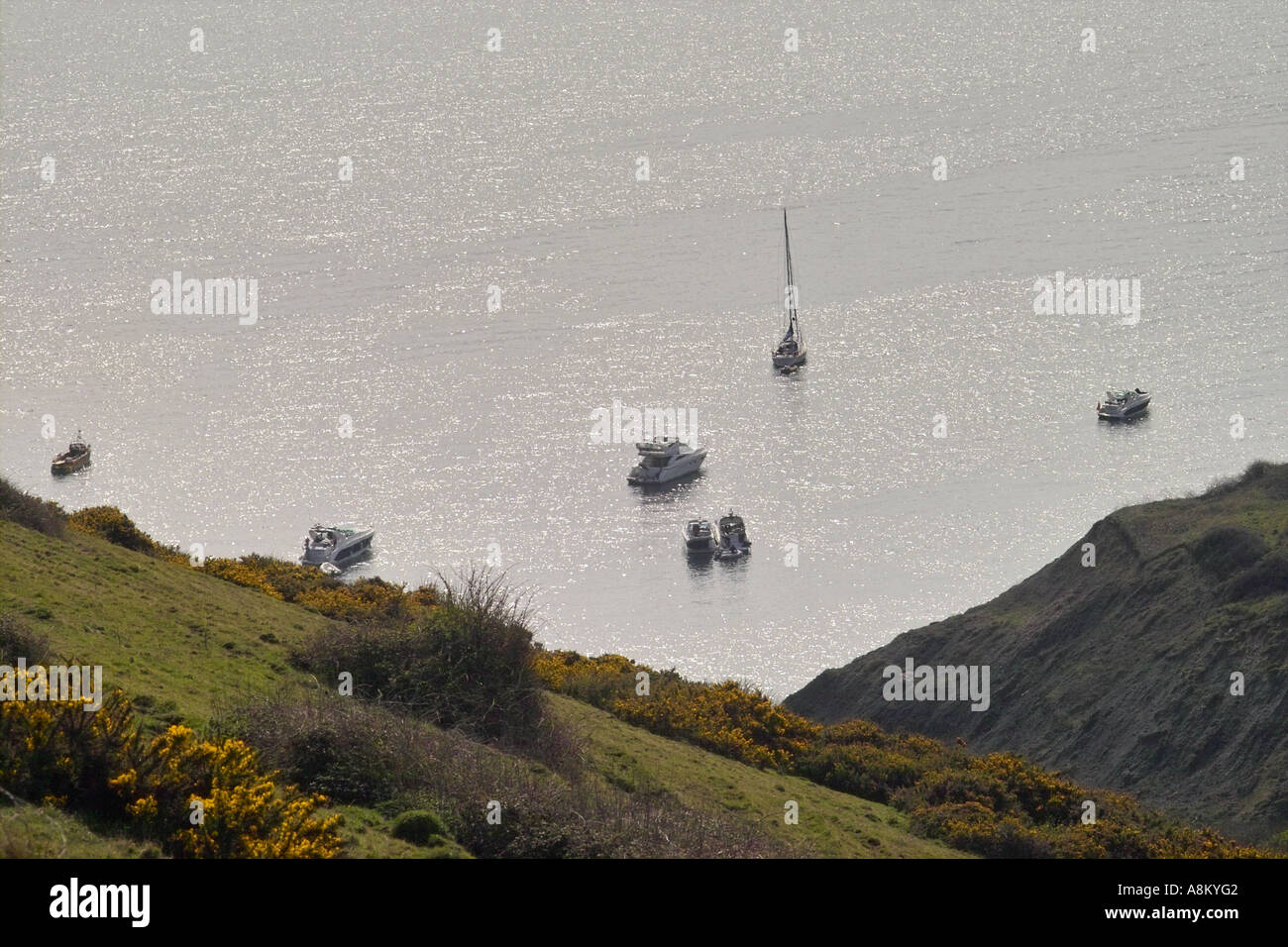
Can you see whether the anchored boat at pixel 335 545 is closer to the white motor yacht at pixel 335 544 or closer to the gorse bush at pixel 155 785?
the white motor yacht at pixel 335 544

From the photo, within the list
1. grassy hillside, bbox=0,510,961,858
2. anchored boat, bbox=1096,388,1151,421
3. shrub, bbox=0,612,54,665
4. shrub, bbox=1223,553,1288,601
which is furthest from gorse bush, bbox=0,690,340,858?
anchored boat, bbox=1096,388,1151,421

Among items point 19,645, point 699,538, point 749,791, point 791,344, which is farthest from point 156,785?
point 791,344

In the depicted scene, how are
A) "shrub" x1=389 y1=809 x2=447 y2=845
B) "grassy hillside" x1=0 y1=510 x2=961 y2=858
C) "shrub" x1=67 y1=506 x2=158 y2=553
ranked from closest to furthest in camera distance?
"shrub" x1=389 y1=809 x2=447 y2=845, "grassy hillside" x1=0 y1=510 x2=961 y2=858, "shrub" x1=67 y1=506 x2=158 y2=553

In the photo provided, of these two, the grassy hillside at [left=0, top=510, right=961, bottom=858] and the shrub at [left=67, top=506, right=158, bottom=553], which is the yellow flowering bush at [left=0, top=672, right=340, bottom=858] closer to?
the grassy hillside at [left=0, top=510, right=961, bottom=858]

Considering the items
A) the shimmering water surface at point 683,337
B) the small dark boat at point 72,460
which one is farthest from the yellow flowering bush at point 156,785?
the small dark boat at point 72,460

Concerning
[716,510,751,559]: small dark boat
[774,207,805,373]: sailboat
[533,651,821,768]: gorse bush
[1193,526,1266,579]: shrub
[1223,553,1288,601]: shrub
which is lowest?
[533,651,821,768]: gorse bush
